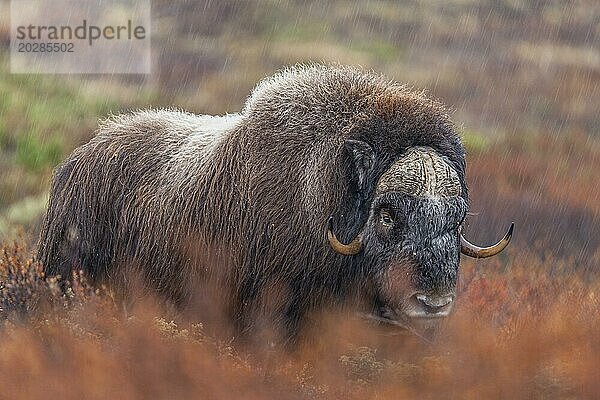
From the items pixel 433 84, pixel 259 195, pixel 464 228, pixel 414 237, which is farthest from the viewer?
pixel 433 84

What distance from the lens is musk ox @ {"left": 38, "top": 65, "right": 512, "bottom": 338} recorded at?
15.2 feet

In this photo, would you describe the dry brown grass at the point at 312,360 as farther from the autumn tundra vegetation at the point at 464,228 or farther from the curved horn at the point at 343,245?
the curved horn at the point at 343,245

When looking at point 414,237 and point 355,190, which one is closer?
point 414,237

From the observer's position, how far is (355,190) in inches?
191

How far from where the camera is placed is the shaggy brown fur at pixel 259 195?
16.0 feet

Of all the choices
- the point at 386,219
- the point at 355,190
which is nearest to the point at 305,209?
the point at 355,190

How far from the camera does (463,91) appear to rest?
13.7m

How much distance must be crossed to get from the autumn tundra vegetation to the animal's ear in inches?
16.9

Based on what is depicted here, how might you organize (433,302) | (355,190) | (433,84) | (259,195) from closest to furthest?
(433,302), (355,190), (259,195), (433,84)

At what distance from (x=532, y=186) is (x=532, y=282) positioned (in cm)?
381

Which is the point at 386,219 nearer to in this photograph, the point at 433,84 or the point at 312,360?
the point at 312,360

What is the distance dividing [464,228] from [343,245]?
3.04 m

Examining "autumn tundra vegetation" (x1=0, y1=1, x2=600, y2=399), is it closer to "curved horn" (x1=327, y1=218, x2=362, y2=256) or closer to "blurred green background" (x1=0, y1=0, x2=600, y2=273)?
"blurred green background" (x1=0, y1=0, x2=600, y2=273)

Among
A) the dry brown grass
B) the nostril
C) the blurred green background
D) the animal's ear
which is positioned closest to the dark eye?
the animal's ear
